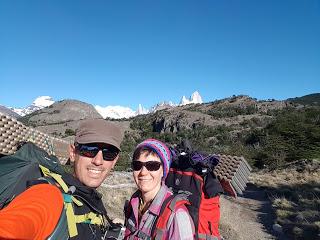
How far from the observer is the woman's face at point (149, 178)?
10.6 feet

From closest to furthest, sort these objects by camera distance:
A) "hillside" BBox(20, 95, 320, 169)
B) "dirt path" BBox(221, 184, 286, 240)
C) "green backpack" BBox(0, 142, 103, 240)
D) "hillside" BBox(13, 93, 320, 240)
Answer: "green backpack" BBox(0, 142, 103, 240) → "dirt path" BBox(221, 184, 286, 240) → "hillside" BBox(13, 93, 320, 240) → "hillside" BBox(20, 95, 320, 169)

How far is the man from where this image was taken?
4.87 ft

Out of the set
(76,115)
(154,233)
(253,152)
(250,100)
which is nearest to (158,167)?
(154,233)

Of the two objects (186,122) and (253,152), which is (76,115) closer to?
(186,122)

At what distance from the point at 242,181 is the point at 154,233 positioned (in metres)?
2.82

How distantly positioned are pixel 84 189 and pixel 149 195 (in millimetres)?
985

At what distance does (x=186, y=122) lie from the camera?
199 ft

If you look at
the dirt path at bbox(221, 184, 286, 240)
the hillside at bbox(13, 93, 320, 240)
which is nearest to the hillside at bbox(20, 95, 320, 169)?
the hillside at bbox(13, 93, 320, 240)

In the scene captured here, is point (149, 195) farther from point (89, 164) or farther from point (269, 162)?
point (269, 162)

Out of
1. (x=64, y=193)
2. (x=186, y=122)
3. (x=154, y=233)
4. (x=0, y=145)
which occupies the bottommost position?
(x=154, y=233)

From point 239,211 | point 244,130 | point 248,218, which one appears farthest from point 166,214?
point 244,130

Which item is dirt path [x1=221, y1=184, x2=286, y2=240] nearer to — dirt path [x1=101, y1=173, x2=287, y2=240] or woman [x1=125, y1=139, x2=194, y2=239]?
dirt path [x1=101, y1=173, x2=287, y2=240]

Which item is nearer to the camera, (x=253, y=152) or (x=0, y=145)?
(x=0, y=145)

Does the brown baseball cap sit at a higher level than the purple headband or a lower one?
higher
